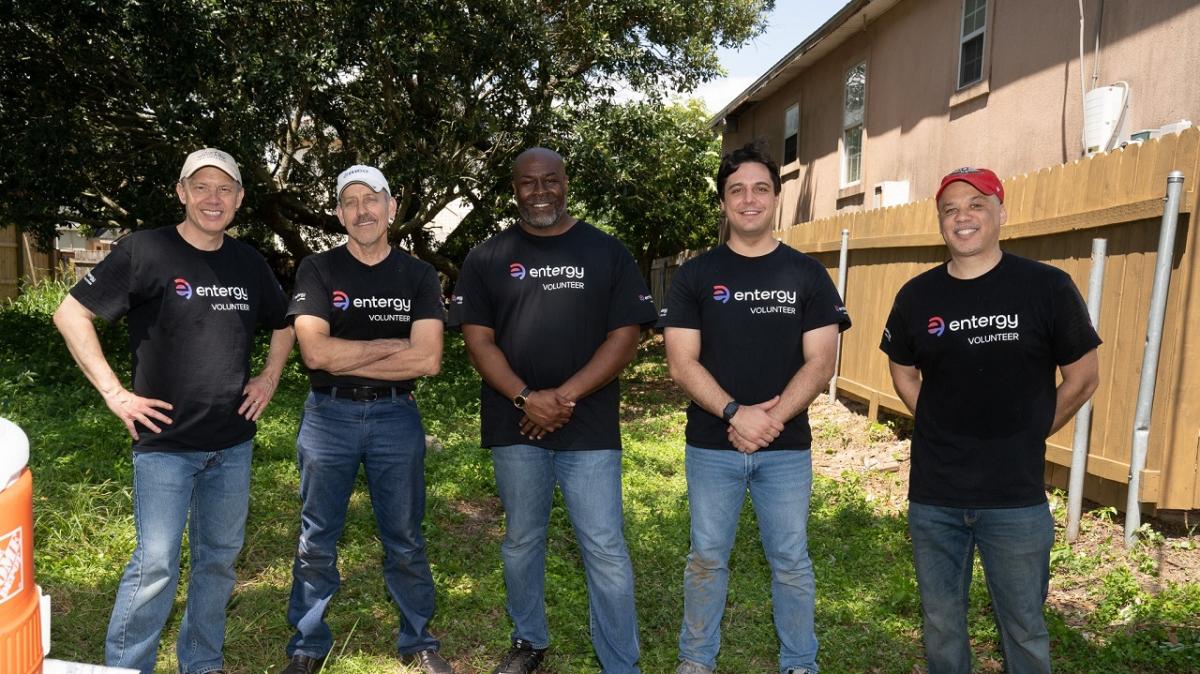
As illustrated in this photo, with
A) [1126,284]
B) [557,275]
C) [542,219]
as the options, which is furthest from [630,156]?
[557,275]

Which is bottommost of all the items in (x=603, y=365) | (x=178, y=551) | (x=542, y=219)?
(x=178, y=551)

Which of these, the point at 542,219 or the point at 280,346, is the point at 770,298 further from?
the point at 280,346

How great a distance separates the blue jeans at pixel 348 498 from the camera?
3842mm

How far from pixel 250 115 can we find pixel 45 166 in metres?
3.33

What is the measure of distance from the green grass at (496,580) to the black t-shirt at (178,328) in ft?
4.39

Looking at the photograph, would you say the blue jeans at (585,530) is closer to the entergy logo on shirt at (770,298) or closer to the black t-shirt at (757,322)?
the black t-shirt at (757,322)

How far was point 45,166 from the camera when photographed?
9.77 metres

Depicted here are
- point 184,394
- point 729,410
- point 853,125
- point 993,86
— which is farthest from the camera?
point 853,125

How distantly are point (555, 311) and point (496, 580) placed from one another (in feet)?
6.74

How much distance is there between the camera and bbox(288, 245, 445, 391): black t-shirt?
387cm

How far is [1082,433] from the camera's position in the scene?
544cm

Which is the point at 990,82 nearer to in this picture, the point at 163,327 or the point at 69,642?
the point at 163,327

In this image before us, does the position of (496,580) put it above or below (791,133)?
below

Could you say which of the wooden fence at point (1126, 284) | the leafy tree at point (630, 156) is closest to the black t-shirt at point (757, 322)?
the wooden fence at point (1126, 284)
